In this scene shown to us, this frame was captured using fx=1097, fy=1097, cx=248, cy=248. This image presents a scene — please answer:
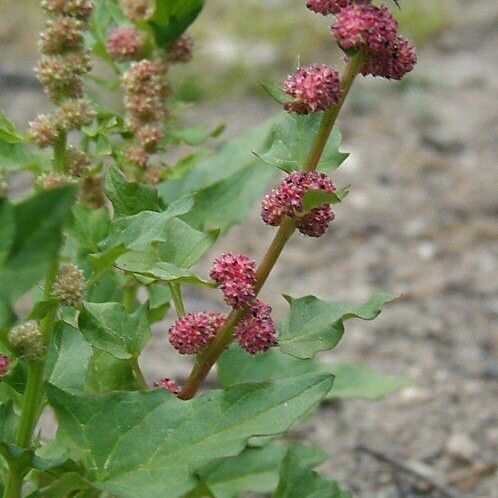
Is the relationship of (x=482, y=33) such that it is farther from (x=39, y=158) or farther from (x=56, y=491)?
(x=56, y=491)

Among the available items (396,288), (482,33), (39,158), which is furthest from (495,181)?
(39,158)

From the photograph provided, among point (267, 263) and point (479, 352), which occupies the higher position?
point (267, 263)

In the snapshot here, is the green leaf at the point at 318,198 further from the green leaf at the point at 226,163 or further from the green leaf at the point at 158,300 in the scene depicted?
the green leaf at the point at 226,163

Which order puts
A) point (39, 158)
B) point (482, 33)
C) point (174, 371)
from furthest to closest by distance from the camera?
point (482, 33) < point (174, 371) < point (39, 158)

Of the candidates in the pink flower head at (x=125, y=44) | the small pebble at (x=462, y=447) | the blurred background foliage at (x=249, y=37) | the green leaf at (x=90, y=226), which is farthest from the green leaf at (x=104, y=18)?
the blurred background foliage at (x=249, y=37)

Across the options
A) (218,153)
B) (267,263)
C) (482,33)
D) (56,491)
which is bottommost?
(482,33)

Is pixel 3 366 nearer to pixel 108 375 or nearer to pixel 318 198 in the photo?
pixel 108 375

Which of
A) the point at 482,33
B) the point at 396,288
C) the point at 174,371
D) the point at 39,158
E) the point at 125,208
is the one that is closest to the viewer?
the point at 125,208

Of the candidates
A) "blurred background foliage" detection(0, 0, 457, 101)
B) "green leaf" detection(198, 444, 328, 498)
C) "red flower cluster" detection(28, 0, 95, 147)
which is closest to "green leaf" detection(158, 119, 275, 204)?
"green leaf" detection(198, 444, 328, 498)
